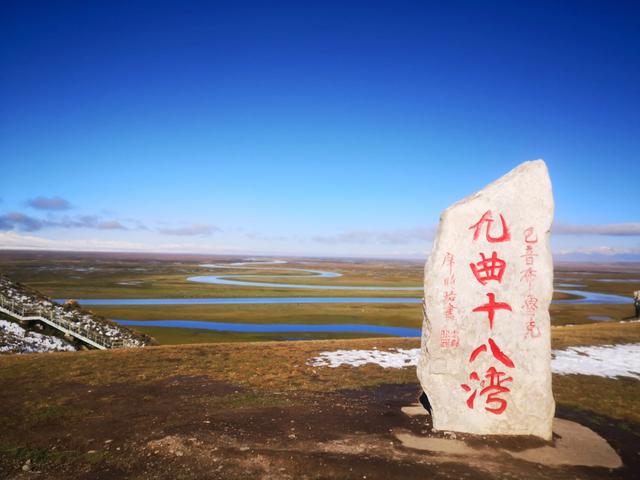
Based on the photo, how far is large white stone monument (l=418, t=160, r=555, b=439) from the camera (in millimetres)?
8938

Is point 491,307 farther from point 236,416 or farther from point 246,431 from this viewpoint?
point 236,416

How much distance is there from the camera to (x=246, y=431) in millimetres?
8727

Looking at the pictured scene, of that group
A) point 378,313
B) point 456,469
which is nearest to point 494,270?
point 456,469

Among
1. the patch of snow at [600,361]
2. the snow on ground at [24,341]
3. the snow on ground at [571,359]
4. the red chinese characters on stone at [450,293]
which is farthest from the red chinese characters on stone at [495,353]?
the snow on ground at [24,341]

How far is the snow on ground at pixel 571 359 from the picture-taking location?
14.5 metres

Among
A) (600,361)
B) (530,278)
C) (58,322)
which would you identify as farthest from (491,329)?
(58,322)

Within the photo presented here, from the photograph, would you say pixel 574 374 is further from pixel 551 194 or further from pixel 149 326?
pixel 149 326

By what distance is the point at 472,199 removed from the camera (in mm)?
9289

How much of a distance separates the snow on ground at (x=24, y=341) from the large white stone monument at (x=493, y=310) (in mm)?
20379

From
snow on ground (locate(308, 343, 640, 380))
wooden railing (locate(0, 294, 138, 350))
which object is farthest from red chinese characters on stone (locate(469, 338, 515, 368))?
wooden railing (locate(0, 294, 138, 350))

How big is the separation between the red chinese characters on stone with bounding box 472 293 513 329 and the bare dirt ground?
2.64m

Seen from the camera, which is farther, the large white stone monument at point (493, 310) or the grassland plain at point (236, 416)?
the large white stone monument at point (493, 310)

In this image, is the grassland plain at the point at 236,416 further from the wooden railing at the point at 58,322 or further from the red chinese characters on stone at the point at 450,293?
the wooden railing at the point at 58,322

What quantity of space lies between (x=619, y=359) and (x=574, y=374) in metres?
3.62
